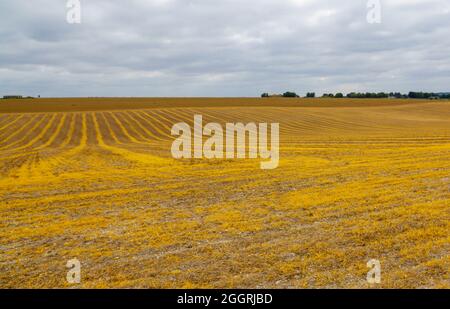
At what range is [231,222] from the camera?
430 inches

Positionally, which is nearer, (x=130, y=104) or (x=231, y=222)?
(x=231, y=222)

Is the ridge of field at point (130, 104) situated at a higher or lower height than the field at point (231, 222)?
higher

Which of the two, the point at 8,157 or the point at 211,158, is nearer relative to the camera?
the point at 211,158

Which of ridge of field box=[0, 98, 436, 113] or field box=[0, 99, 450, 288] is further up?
ridge of field box=[0, 98, 436, 113]

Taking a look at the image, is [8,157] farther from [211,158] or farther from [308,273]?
[308,273]

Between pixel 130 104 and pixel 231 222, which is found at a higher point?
pixel 130 104

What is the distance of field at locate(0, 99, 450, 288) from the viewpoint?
7691 millimetres

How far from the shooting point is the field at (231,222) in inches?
303

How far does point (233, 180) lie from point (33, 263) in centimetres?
934

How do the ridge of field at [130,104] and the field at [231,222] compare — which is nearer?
the field at [231,222]

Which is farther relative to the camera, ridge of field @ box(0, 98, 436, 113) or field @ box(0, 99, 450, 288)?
ridge of field @ box(0, 98, 436, 113)

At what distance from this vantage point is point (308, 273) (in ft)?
24.9
